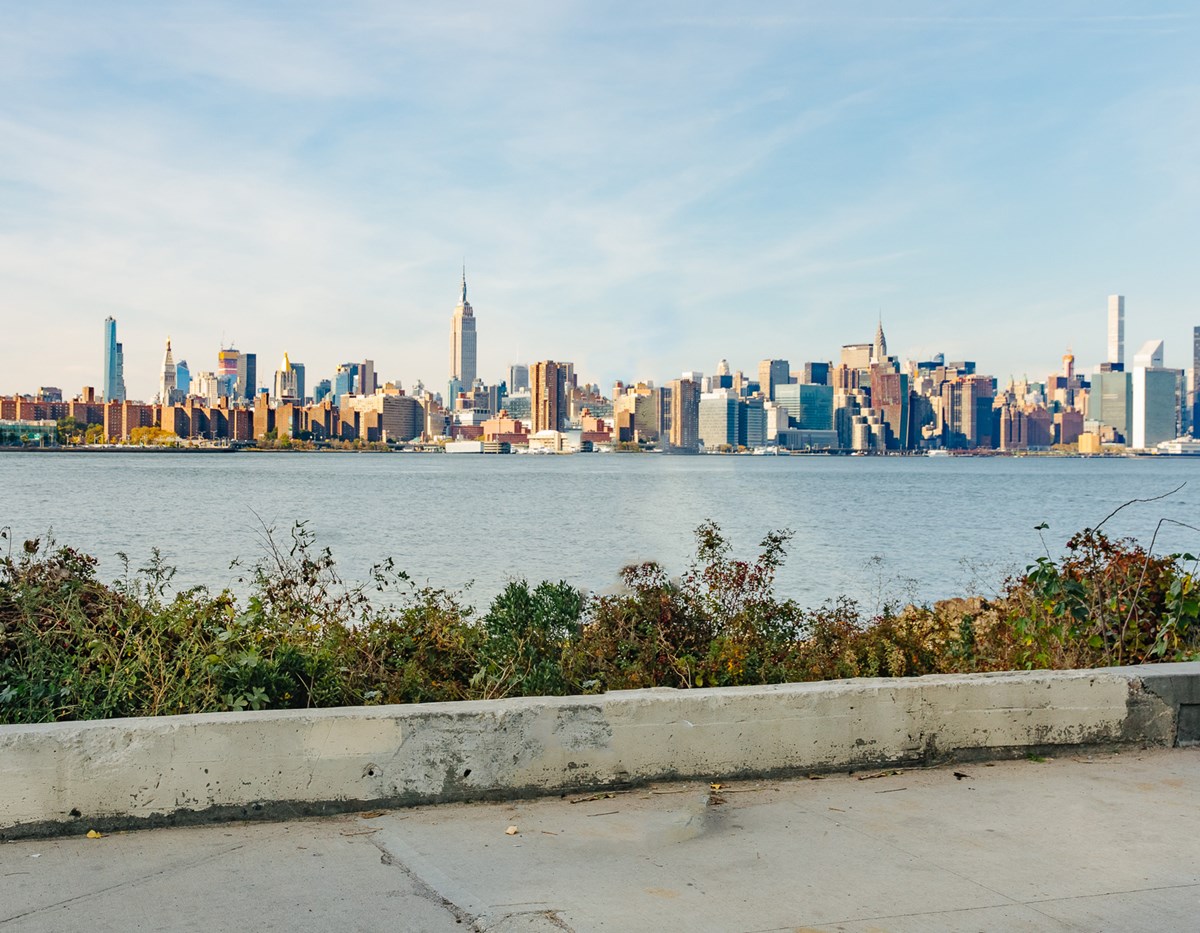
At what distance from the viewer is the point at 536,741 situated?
5512mm

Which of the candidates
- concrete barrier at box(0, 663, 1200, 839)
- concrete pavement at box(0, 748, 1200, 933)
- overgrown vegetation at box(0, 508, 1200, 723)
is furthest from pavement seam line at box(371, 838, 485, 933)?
overgrown vegetation at box(0, 508, 1200, 723)

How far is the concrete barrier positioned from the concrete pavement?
0.13 metres

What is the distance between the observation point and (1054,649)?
784 centimetres

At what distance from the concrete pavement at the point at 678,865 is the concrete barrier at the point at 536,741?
0.13m

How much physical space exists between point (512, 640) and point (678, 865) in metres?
3.51

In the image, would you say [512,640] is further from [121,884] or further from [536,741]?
[121,884]

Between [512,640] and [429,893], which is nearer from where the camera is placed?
[429,893]

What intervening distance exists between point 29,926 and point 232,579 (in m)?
22.5

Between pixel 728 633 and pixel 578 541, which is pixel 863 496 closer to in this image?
pixel 578 541

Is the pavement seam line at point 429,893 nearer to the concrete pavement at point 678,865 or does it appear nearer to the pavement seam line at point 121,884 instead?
the concrete pavement at point 678,865

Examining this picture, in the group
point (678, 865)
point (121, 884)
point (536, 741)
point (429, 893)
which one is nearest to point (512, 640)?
point (536, 741)

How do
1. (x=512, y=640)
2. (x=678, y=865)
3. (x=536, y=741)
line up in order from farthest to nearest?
(x=512, y=640) < (x=536, y=741) < (x=678, y=865)

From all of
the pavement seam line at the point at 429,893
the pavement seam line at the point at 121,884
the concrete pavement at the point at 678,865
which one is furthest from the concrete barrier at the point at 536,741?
the pavement seam line at the point at 429,893

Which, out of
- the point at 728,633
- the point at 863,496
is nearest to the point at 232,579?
the point at 728,633
